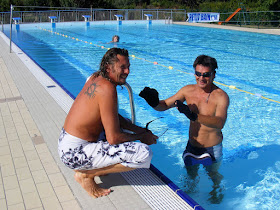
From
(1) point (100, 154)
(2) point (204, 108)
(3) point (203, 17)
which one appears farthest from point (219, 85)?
(3) point (203, 17)

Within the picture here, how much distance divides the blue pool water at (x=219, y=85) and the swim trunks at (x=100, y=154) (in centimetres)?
147

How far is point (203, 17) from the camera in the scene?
26.4 metres

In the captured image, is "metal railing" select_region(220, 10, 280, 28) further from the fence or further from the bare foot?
the bare foot

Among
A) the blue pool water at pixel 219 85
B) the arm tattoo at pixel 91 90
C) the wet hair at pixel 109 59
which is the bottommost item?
the blue pool water at pixel 219 85

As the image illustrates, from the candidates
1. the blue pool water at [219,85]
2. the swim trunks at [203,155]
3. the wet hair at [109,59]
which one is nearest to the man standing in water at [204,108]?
the swim trunks at [203,155]

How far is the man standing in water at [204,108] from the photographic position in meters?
3.13

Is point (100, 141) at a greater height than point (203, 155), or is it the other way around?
point (100, 141)

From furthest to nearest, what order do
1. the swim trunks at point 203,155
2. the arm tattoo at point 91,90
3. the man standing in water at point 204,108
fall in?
the swim trunks at point 203,155
the man standing in water at point 204,108
the arm tattoo at point 91,90

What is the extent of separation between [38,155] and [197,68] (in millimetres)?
1997

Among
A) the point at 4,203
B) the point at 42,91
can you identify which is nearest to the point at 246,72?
the point at 42,91

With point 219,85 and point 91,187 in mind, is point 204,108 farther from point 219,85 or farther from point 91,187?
point 219,85

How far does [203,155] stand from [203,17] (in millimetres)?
24667

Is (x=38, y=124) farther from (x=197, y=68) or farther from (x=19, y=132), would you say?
(x=197, y=68)

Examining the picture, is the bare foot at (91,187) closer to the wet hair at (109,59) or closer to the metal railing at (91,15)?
the wet hair at (109,59)
